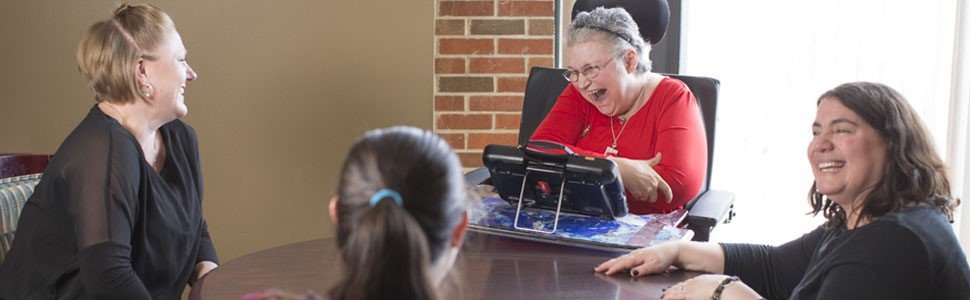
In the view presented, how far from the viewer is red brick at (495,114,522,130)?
3340 mm

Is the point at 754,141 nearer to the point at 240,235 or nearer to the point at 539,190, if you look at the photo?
the point at 539,190

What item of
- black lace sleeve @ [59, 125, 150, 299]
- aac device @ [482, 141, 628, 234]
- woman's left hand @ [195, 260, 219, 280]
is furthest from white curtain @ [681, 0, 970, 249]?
black lace sleeve @ [59, 125, 150, 299]

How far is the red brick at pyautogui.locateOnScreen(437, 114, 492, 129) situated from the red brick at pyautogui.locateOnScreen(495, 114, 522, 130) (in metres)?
0.03

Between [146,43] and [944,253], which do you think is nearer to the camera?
[944,253]

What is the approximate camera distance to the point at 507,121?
3344 millimetres

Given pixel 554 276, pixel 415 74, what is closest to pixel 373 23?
pixel 415 74

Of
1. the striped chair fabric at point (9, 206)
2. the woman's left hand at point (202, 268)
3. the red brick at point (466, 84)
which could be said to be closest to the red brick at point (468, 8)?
the red brick at point (466, 84)

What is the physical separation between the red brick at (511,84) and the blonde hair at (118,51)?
1.46 meters

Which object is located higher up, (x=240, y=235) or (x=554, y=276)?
(x=554, y=276)

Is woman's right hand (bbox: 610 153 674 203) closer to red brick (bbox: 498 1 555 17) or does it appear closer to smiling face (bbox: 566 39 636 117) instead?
smiling face (bbox: 566 39 636 117)

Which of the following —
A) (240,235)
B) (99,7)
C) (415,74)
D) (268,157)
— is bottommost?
(240,235)

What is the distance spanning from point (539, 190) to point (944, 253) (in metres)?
0.84

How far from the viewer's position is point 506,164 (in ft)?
6.82

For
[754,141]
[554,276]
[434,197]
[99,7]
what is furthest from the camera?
[754,141]
